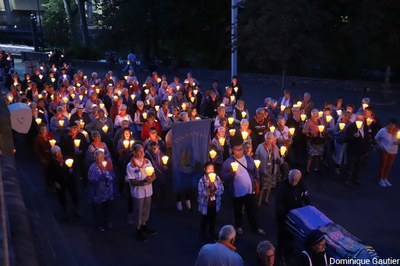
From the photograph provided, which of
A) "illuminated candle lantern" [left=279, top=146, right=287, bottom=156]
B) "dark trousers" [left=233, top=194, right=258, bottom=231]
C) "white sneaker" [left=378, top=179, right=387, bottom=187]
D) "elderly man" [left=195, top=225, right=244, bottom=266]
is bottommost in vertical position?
"white sneaker" [left=378, top=179, right=387, bottom=187]

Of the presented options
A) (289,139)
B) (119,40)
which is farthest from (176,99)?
(119,40)

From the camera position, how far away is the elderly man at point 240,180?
293 inches

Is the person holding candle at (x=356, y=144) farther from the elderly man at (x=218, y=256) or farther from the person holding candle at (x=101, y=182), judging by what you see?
the elderly man at (x=218, y=256)

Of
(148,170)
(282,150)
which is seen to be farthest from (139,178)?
(282,150)

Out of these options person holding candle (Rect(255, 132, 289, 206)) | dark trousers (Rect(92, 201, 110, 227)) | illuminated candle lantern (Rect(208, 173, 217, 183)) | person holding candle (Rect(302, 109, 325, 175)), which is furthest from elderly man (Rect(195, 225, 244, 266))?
person holding candle (Rect(302, 109, 325, 175))

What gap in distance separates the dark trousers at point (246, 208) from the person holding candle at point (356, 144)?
3.21 metres

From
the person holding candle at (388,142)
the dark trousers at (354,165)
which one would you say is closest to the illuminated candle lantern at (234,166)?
the dark trousers at (354,165)

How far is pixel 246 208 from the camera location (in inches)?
304

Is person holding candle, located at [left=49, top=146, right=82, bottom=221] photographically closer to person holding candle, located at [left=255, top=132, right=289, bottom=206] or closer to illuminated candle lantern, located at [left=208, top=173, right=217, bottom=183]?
illuminated candle lantern, located at [left=208, top=173, right=217, bottom=183]

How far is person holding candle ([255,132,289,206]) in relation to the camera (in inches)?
338

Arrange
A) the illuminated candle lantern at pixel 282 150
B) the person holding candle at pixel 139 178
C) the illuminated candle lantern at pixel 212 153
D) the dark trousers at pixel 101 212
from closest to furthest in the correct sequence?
the person holding candle at pixel 139 178
the dark trousers at pixel 101 212
the illuminated candle lantern at pixel 282 150
the illuminated candle lantern at pixel 212 153

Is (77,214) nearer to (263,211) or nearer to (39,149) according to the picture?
(39,149)

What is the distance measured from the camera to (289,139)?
9758 millimetres

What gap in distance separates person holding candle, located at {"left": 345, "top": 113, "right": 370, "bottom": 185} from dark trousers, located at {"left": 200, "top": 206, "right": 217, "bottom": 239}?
12.6 ft
